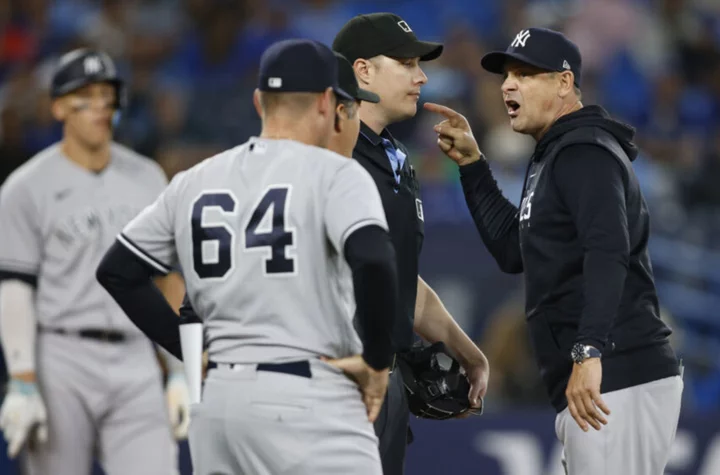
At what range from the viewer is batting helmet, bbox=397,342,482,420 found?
15.4 ft

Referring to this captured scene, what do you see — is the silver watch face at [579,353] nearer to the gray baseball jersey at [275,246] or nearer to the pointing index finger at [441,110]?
the gray baseball jersey at [275,246]

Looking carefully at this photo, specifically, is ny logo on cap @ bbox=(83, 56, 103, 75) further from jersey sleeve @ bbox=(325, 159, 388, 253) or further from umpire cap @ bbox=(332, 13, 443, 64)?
jersey sleeve @ bbox=(325, 159, 388, 253)

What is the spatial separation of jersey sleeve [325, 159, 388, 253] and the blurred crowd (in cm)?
532

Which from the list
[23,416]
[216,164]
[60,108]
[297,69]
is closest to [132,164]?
[60,108]

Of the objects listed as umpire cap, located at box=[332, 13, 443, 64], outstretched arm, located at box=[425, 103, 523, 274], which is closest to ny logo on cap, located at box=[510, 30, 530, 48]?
umpire cap, located at box=[332, 13, 443, 64]

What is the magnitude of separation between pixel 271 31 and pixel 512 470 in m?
5.71

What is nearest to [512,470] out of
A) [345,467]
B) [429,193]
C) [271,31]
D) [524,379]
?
[524,379]

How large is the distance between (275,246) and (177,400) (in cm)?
284

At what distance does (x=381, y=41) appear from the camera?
15.5ft

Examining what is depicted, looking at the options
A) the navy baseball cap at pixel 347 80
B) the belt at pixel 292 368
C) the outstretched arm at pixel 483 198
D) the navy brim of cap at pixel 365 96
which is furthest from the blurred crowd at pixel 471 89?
the belt at pixel 292 368

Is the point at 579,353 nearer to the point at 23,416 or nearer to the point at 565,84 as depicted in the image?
the point at 565,84

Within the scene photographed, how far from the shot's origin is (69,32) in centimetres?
1168

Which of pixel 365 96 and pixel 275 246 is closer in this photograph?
pixel 275 246

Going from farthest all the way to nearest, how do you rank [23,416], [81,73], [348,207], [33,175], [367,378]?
[81,73] < [33,175] < [23,416] < [367,378] < [348,207]
